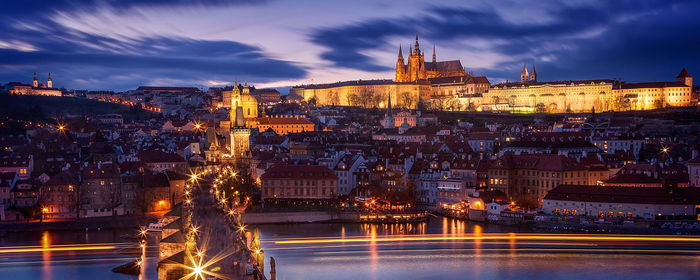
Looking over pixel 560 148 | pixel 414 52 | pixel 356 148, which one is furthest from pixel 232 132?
pixel 414 52

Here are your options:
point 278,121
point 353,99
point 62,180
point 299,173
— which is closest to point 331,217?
point 299,173

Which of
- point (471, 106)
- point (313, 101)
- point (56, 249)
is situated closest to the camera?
point (56, 249)

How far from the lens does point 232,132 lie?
46.2m

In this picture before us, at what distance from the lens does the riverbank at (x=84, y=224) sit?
26.7 metres

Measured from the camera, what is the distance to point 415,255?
2198 cm

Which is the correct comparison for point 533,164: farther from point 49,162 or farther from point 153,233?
point 49,162

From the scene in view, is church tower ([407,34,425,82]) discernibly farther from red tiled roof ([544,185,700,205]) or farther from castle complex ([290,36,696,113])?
red tiled roof ([544,185,700,205])

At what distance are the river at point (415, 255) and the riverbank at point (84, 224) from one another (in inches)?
25.4

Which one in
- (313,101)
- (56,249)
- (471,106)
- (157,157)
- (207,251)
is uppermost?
(313,101)

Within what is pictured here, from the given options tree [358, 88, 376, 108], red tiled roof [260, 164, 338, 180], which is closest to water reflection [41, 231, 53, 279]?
red tiled roof [260, 164, 338, 180]

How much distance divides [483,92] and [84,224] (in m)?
70.6

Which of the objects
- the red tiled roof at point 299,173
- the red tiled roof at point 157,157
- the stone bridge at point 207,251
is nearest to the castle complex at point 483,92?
the red tiled roof at point 157,157

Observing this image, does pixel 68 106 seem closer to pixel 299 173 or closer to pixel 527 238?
pixel 299 173

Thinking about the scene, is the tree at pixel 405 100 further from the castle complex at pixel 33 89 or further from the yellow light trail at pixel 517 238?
the yellow light trail at pixel 517 238
